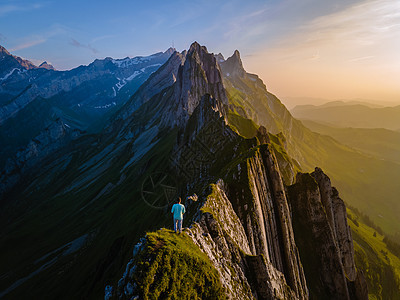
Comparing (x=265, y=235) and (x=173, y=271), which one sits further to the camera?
(x=265, y=235)

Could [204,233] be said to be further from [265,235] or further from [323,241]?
[323,241]

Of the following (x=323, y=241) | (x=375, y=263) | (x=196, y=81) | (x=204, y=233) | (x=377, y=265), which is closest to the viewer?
(x=204, y=233)

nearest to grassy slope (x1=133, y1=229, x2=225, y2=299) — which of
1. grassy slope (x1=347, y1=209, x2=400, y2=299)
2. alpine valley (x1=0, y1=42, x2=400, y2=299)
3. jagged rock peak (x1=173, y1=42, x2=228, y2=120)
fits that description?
alpine valley (x1=0, y1=42, x2=400, y2=299)

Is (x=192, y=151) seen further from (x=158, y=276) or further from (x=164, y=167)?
(x=158, y=276)

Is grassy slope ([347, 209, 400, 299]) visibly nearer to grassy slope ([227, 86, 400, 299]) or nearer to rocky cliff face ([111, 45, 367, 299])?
grassy slope ([227, 86, 400, 299])

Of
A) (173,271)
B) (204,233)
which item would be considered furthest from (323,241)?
(173,271)

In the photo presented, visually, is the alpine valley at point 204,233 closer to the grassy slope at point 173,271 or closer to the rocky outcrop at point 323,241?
the grassy slope at point 173,271

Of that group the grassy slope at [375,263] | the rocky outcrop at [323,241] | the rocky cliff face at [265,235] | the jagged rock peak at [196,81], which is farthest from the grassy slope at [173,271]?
the jagged rock peak at [196,81]
